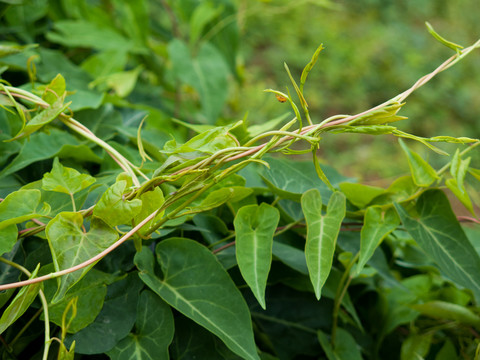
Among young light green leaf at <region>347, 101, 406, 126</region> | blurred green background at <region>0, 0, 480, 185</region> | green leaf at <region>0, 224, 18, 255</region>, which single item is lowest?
blurred green background at <region>0, 0, 480, 185</region>

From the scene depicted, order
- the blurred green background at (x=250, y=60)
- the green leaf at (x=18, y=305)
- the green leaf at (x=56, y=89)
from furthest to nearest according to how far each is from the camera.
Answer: the blurred green background at (x=250, y=60) < the green leaf at (x=56, y=89) < the green leaf at (x=18, y=305)

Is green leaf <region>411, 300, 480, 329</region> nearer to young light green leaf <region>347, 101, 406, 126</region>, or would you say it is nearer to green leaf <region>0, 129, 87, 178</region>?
young light green leaf <region>347, 101, 406, 126</region>

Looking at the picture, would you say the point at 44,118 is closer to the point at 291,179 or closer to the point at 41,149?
Answer: the point at 41,149

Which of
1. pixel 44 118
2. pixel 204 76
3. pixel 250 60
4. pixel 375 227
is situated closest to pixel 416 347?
pixel 375 227

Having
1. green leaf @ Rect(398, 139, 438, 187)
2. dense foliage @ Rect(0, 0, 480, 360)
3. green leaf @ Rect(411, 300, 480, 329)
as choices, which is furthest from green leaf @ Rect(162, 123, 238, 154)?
green leaf @ Rect(411, 300, 480, 329)

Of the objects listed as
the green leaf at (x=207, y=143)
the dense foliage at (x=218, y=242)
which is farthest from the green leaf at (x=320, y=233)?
the green leaf at (x=207, y=143)

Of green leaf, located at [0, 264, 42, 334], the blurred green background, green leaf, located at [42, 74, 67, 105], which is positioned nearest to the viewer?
green leaf, located at [0, 264, 42, 334]

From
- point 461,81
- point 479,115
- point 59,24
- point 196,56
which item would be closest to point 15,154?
point 59,24

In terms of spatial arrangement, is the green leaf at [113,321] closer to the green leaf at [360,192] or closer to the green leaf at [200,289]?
the green leaf at [200,289]
